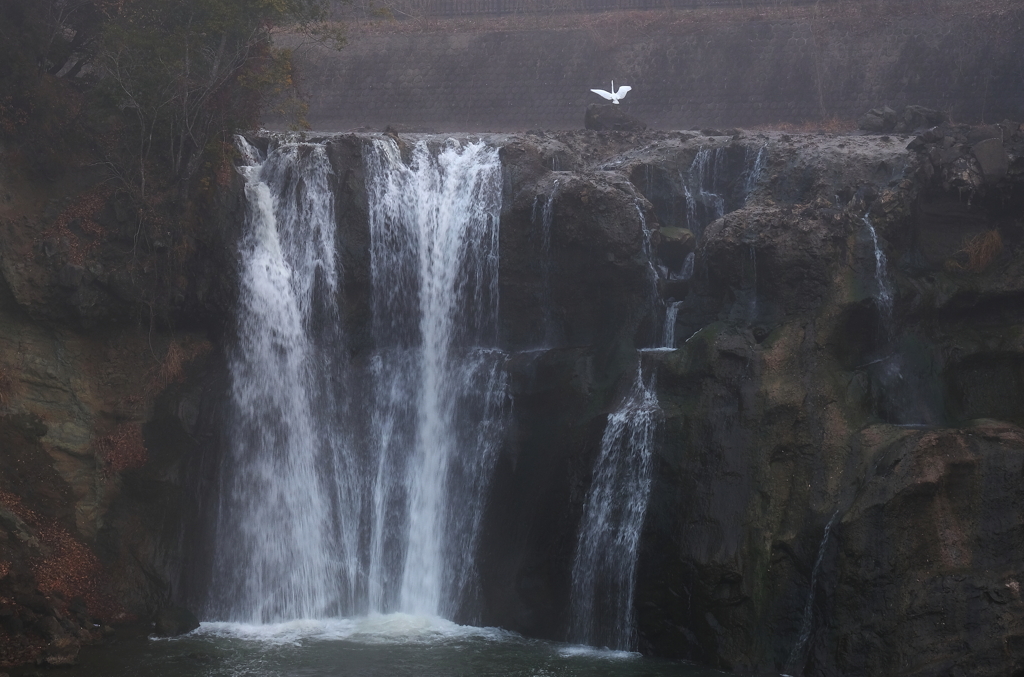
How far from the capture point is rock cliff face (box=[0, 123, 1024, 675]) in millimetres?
16094

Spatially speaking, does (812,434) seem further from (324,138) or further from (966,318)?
(324,138)

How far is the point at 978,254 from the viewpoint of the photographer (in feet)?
62.4

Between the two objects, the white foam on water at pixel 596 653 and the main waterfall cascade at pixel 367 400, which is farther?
the main waterfall cascade at pixel 367 400

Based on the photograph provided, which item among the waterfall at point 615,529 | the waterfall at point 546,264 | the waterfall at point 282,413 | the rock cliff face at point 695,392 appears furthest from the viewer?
the waterfall at point 546,264

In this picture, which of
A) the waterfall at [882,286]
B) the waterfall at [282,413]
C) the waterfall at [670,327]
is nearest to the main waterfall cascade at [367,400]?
the waterfall at [282,413]

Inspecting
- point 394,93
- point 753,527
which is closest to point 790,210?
point 753,527

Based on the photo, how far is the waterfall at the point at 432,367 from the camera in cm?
2028

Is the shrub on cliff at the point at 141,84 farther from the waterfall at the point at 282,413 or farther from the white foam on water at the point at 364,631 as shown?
the white foam on water at the point at 364,631

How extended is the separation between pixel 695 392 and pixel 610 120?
10917 millimetres

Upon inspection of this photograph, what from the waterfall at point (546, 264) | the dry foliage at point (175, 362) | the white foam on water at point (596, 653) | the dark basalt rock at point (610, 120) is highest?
the dark basalt rock at point (610, 120)

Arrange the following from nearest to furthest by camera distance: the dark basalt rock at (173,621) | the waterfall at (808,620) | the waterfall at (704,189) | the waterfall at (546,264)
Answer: the waterfall at (808,620) < the dark basalt rock at (173,621) < the waterfall at (546,264) < the waterfall at (704,189)

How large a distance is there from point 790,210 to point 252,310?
34.4ft

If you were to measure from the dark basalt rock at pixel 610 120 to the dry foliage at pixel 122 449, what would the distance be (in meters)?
13.3

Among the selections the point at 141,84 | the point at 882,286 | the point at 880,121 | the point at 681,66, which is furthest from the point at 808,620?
the point at 681,66
